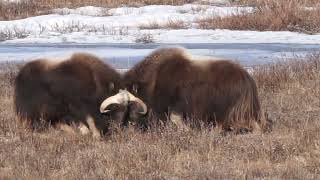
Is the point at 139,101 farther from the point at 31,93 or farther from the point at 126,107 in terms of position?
the point at 31,93

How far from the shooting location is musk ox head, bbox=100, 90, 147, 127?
7.52 meters

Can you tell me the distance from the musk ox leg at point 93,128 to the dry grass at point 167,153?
165mm

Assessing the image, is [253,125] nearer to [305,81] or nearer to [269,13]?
[305,81]

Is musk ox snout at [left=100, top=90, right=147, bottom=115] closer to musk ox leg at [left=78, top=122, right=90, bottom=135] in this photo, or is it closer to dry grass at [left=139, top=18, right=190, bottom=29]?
musk ox leg at [left=78, top=122, right=90, bottom=135]

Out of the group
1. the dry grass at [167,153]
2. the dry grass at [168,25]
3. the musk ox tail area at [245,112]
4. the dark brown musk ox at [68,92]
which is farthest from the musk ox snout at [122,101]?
the dry grass at [168,25]

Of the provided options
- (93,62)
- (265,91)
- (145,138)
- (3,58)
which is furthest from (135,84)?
(3,58)

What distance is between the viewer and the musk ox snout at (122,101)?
24.7ft

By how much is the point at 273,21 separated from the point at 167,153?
14102mm

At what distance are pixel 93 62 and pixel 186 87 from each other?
1.10m

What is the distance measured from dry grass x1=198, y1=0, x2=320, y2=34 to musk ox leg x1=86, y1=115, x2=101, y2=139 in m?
12.4

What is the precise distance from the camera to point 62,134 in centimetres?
761

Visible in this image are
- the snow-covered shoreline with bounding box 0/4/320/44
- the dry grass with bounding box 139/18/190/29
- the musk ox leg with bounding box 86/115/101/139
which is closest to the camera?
the musk ox leg with bounding box 86/115/101/139

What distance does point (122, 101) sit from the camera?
24.7ft

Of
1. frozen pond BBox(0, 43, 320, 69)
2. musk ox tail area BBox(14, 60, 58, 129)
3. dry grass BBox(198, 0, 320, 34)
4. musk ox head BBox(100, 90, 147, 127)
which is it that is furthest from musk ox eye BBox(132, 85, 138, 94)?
dry grass BBox(198, 0, 320, 34)
